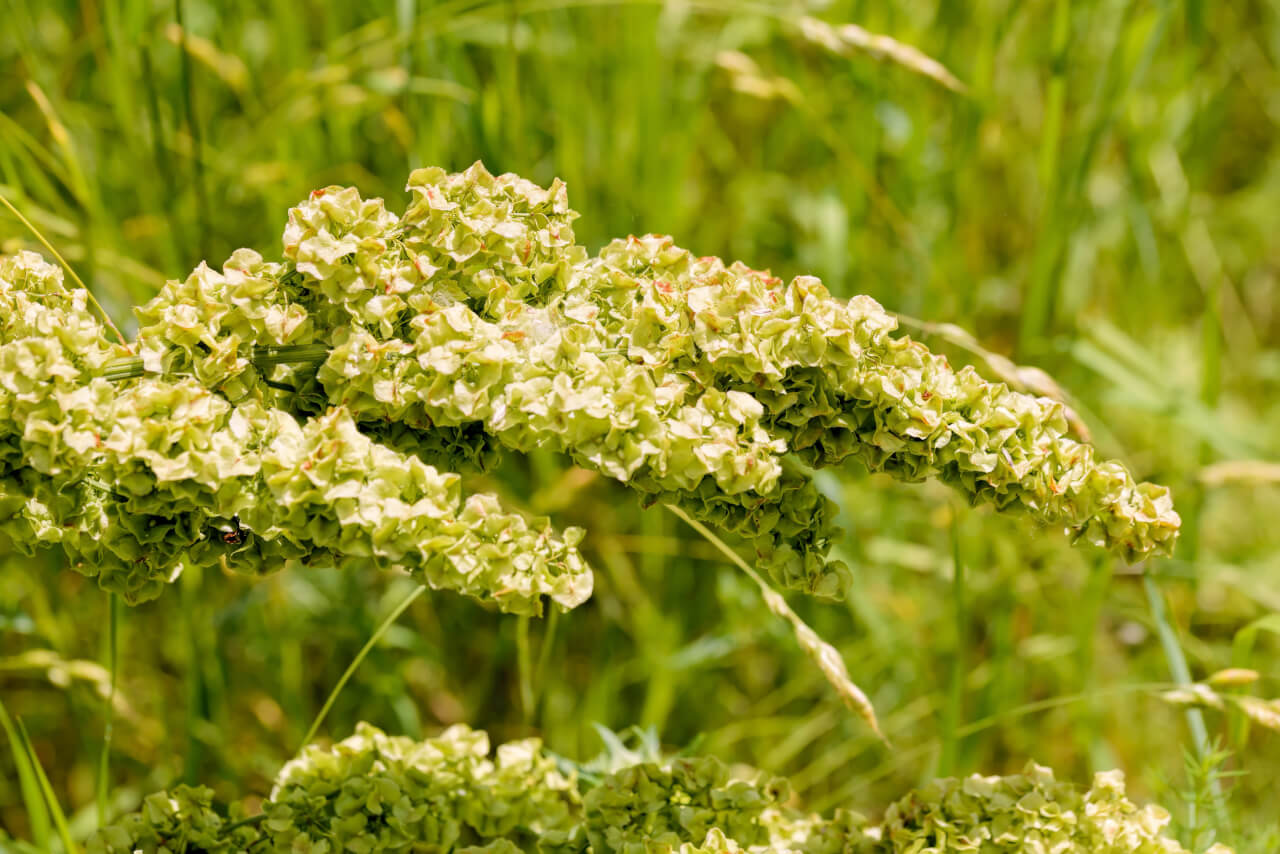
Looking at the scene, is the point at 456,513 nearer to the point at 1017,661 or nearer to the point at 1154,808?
the point at 1154,808

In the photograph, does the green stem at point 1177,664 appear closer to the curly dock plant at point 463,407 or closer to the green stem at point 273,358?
the curly dock plant at point 463,407

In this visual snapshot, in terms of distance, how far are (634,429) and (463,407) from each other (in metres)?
0.13

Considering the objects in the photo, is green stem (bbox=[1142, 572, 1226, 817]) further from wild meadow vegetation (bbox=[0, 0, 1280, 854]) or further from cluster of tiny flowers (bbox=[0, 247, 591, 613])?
cluster of tiny flowers (bbox=[0, 247, 591, 613])

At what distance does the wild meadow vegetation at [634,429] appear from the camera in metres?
0.97

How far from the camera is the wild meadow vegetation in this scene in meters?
0.97

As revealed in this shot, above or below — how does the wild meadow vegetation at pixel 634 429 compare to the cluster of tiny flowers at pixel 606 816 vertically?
above

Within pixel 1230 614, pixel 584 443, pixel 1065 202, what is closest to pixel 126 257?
Answer: pixel 584 443

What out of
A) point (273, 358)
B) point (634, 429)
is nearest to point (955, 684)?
point (634, 429)

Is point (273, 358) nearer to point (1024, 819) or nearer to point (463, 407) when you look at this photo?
point (463, 407)

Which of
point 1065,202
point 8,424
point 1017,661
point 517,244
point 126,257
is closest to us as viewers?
point 8,424

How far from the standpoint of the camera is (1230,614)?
2410 millimetres

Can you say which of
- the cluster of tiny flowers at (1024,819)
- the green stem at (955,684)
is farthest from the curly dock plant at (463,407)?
the green stem at (955,684)

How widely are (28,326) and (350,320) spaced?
247mm

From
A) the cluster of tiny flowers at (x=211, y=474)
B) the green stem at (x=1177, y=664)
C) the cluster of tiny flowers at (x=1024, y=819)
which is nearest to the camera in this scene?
the cluster of tiny flowers at (x=211, y=474)
